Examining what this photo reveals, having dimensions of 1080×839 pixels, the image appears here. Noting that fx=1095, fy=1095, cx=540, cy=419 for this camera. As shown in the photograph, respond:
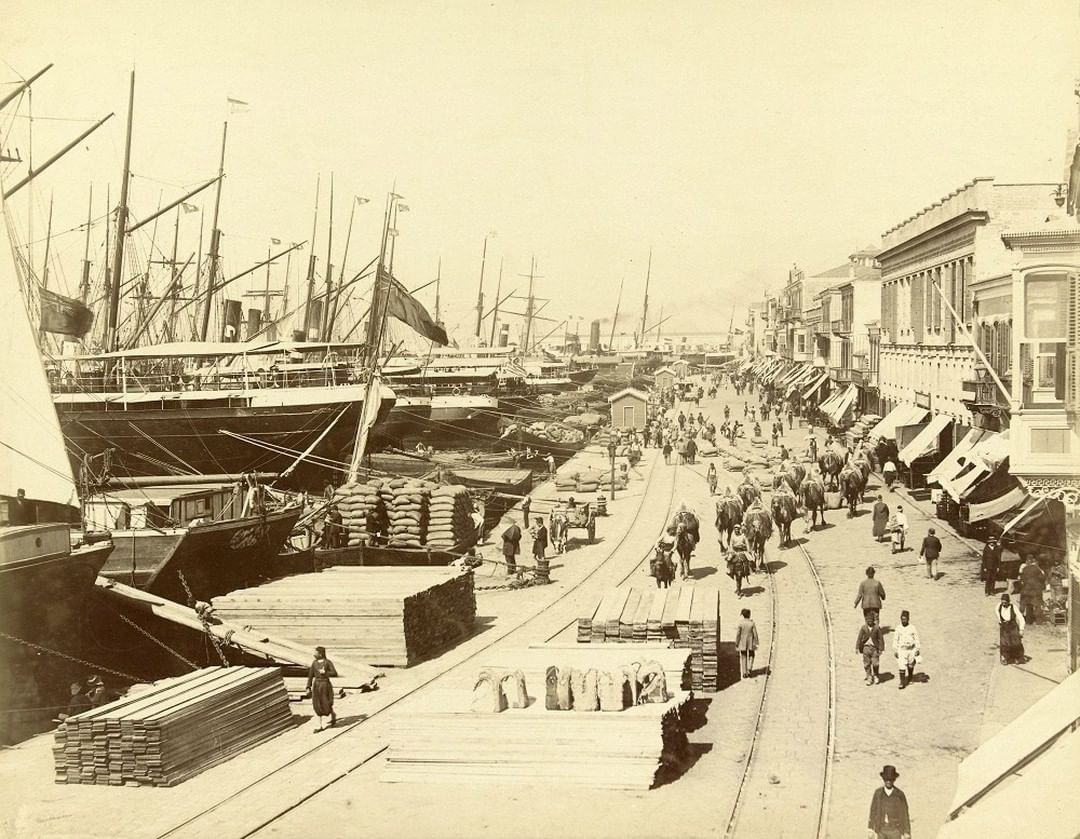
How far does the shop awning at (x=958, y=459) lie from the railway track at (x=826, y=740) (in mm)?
6671

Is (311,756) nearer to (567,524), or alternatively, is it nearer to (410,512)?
(410,512)

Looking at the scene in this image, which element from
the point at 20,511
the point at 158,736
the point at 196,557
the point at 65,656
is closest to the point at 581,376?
the point at 196,557

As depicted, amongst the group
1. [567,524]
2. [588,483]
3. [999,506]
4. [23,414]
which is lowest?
[567,524]

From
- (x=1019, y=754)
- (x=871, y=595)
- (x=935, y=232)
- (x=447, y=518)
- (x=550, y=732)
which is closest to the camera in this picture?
(x=1019, y=754)

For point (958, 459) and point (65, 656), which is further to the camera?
point (958, 459)

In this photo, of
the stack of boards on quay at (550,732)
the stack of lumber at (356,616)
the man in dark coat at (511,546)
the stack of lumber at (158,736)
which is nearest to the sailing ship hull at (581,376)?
the man in dark coat at (511,546)

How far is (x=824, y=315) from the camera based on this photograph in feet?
251

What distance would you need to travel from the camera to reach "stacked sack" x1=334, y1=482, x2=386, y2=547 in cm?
2867

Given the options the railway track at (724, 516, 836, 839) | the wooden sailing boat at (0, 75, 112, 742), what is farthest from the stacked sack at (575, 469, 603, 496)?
the wooden sailing boat at (0, 75, 112, 742)

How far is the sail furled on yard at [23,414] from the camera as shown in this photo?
2372 cm

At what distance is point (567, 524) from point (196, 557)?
1256 cm

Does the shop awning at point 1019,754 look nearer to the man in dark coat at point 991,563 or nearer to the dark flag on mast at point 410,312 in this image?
the man in dark coat at point 991,563

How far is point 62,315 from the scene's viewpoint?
3061cm

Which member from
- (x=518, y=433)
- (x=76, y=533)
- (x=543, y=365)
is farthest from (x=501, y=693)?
(x=543, y=365)
